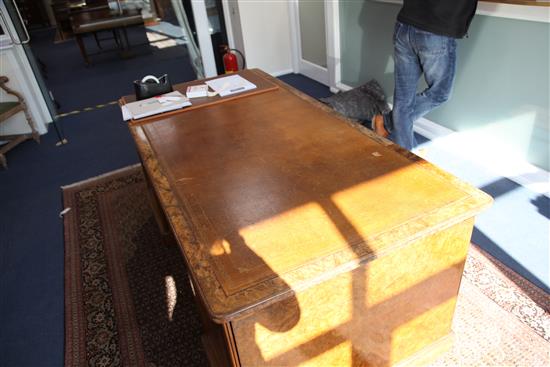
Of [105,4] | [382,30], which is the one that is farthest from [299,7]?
[105,4]

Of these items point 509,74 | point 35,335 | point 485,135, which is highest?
point 509,74

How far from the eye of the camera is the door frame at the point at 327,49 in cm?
374

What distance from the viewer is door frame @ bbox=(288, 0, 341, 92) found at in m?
3.74

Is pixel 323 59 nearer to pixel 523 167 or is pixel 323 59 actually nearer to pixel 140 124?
pixel 523 167

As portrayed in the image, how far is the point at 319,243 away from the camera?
1.03 m

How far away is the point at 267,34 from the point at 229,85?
258 centimetres

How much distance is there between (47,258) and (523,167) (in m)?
2.77

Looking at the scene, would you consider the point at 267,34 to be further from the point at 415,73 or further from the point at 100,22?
the point at 100,22

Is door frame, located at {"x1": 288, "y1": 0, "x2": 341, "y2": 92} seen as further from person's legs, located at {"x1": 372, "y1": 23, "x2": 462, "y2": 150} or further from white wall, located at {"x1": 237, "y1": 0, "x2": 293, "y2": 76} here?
person's legs, located at {"x1": 372, "y1": 23, "x2": 462, "y2": 150}

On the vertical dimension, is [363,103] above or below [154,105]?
below

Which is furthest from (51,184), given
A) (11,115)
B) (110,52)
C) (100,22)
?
(110,52)

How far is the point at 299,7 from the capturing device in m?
4.38

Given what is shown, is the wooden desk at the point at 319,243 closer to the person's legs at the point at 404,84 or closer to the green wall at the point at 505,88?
the person's legs at the point at 404,84

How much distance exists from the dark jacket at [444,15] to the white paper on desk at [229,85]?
0.94 metres
